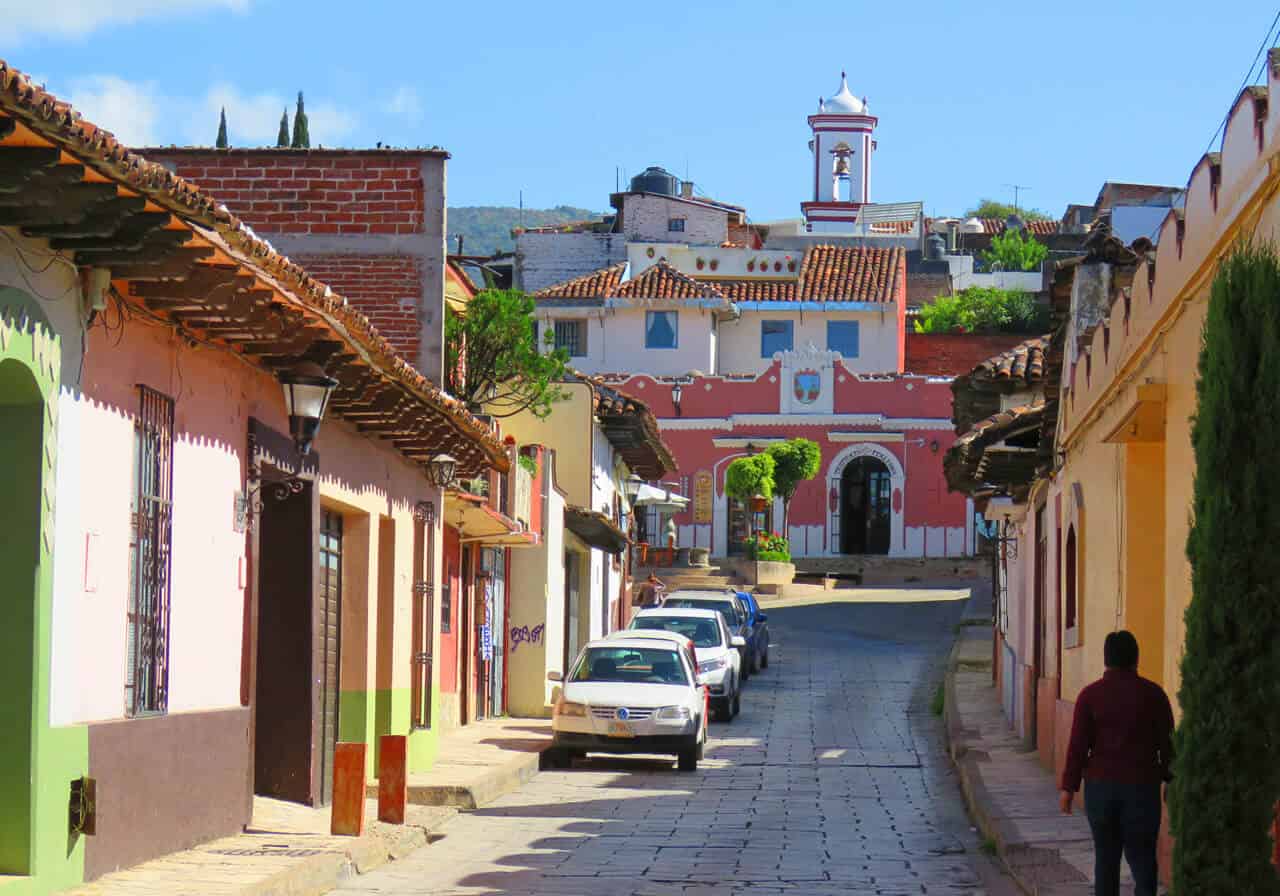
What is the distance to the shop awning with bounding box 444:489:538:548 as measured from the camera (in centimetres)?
2510

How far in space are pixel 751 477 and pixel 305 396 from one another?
46217 millimetres

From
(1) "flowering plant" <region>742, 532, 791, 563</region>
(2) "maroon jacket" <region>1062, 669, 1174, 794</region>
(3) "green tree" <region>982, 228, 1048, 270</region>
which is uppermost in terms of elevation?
(3) "green tree" <region>982, 228, 1048, 270</region>

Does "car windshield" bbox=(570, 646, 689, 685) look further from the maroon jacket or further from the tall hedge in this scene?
the tall hedge

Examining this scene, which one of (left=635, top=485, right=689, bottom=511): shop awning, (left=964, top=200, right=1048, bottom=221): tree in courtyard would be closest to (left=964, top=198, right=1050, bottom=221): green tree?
(left=964, top=200, right=1048, bottom=221): tree in courtyard

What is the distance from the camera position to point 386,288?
22.5m

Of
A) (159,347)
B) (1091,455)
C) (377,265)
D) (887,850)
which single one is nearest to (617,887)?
(887,850)

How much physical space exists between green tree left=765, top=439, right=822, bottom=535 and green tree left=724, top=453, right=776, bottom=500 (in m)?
0.72

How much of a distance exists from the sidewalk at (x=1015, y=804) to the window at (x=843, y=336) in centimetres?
3960

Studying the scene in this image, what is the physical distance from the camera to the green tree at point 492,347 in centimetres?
2991

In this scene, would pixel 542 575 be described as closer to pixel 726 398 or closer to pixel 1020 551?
pixel 1020 551

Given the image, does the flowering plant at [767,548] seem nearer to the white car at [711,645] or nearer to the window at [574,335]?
the window at [574,335]

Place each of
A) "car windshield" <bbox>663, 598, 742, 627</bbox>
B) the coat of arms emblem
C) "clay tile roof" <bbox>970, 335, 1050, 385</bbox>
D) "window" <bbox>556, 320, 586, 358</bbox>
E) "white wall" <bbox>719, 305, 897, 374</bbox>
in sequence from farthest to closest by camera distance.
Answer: "white wall" <bbox>719, 305, 897, 374</bbox>, "window" <bbox>556, 320, 586, 358</bbox>, the coat of arms emblem, "car windshield" <bbox>663, 598, 742, 627</bbox>, "clay tile roof" <bbox>970, 335, 1050, 385</bbox>

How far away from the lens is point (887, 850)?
16.4m

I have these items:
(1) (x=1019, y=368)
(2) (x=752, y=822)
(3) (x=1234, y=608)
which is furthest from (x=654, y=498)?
(3) (x=1234, y=608)
